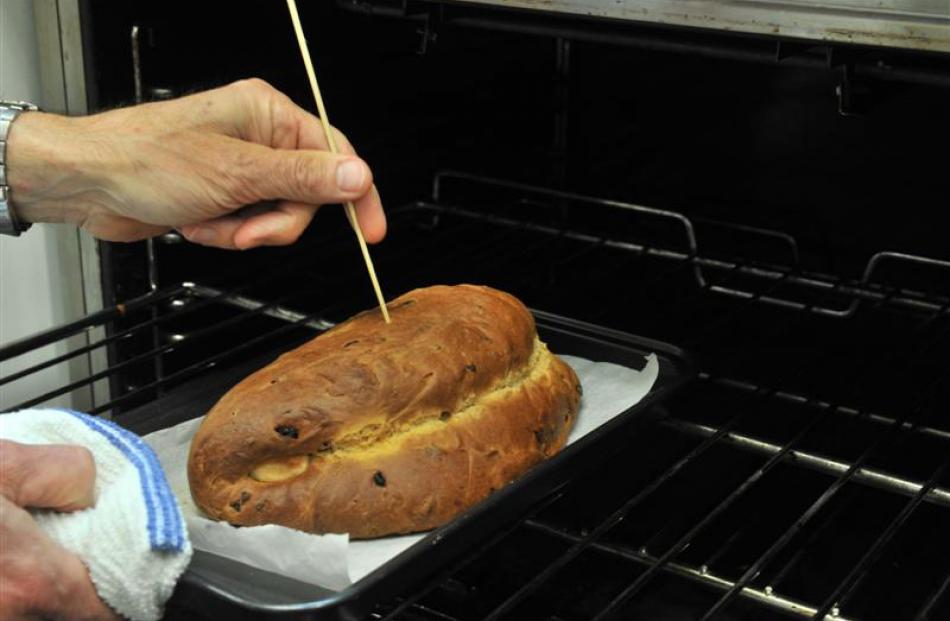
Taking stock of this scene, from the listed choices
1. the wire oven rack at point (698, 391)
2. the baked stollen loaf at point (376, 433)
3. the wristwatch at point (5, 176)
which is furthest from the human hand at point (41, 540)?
the wristwatch at point (5, 176)

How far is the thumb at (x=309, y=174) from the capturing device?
3.43ft

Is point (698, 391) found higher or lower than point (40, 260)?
lower

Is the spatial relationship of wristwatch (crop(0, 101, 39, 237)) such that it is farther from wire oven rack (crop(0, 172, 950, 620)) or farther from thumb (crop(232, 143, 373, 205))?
thumb (crop(232, 143, 373, 205))

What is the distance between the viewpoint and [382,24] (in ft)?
5.24

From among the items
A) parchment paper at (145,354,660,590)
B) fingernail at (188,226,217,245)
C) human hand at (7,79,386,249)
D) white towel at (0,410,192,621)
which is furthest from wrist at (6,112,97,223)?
white towel at (0,410,192,621)

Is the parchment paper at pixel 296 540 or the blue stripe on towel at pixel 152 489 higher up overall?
the blue stripe on towel at pixel 152 489

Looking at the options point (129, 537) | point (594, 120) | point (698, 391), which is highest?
point (594, 120)

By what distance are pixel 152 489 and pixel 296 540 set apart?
107 millimetres

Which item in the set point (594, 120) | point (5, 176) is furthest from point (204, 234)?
point (594, 120)

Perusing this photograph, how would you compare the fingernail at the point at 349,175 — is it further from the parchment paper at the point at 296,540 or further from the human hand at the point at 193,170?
the parchment paper at the point at 296,540

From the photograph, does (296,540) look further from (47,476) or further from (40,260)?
(40,260)

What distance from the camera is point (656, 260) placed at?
1631mm

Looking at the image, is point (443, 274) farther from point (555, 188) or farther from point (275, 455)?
point (275, 455)

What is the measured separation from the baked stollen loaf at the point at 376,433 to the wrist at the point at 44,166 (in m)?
0.26
